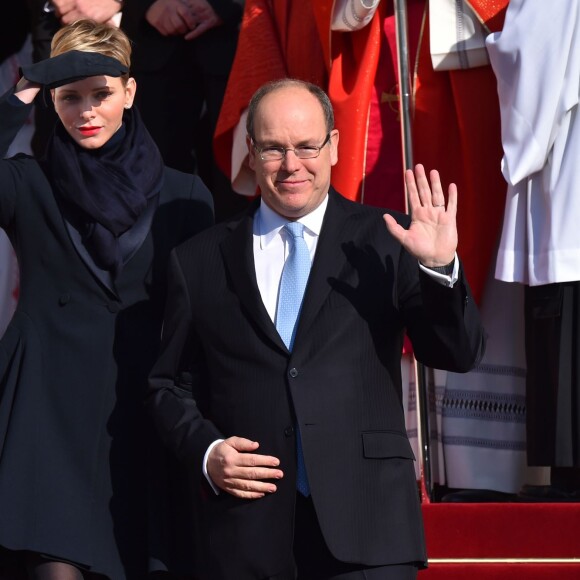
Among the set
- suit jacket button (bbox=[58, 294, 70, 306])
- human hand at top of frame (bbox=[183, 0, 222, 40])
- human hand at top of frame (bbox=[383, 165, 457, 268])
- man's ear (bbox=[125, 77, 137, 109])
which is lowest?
suit jacket button (bbox=[58, 294, 70, 306])

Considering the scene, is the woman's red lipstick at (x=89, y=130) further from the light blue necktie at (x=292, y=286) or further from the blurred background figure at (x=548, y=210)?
the blurred background figure at (x=548, y=210)

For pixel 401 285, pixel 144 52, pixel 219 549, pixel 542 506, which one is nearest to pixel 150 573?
pixel 219 549

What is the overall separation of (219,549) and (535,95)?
1769 millimetres

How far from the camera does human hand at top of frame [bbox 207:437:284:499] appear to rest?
10.2 ft

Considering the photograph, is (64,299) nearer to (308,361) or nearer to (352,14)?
(308,361)

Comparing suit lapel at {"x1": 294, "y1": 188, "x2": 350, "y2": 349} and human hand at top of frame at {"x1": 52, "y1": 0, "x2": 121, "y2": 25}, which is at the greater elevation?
human hand at top of frame at {"x1": 52, "y1": 0, "x2": 121, "y2": 25}

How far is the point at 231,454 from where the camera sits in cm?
310

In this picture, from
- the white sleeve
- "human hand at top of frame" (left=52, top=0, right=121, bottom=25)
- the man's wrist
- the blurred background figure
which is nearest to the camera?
the man's wrist

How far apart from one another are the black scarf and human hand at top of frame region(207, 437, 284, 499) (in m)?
0.62

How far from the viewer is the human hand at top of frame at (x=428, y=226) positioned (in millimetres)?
3061

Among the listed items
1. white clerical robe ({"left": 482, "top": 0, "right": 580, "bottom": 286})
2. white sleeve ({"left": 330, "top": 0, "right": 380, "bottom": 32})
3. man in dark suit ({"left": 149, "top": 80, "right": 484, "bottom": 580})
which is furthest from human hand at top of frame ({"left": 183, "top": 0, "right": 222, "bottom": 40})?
man in dark suit ({"left": 149, "top": 80, "right": 484, "bottom": 580})

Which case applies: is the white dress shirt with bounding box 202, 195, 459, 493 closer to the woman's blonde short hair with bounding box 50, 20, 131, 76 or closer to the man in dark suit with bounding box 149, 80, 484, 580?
the man in dark suit with bounding box 149, 80, 484, 580

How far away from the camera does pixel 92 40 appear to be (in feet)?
12.0

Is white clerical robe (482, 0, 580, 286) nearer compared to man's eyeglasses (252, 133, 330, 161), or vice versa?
man's eyeglasses (252, 133, 330, 161)
